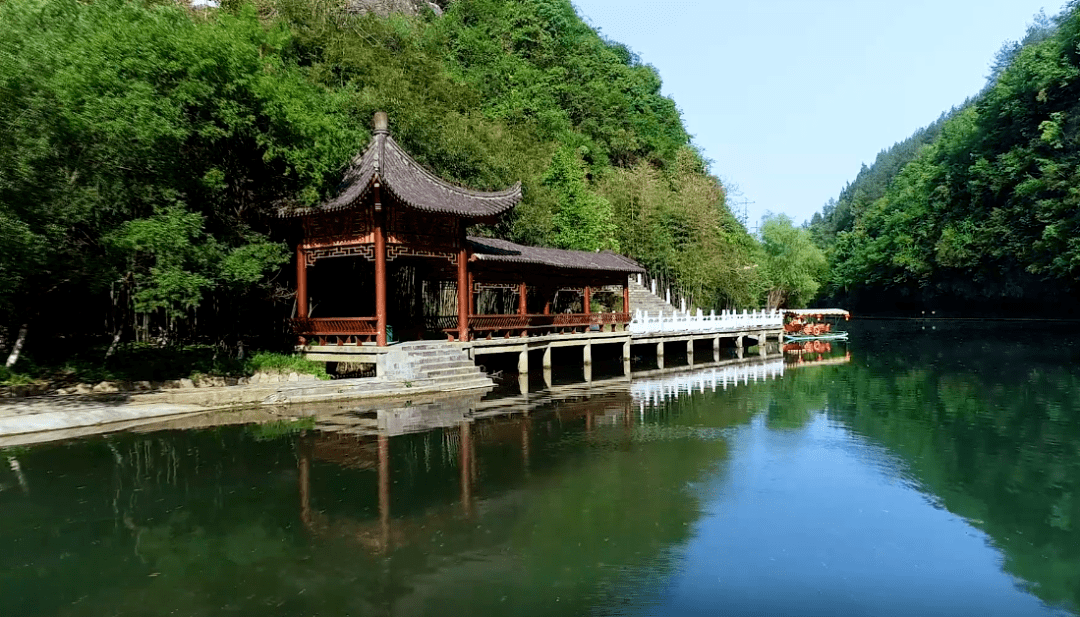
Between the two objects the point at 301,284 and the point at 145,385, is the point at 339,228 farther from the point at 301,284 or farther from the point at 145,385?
the point at 145,385

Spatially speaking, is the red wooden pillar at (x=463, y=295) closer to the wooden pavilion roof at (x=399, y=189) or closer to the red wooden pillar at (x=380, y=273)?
the wooden pavilion roof at (x=399, y=189)

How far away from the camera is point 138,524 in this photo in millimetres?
7277

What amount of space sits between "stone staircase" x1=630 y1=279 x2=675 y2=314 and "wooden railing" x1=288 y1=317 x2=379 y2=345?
57.1 ft

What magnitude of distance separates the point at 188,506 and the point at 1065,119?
51.8 meters

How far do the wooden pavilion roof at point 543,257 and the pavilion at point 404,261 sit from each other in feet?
0.20

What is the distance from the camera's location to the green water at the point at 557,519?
5496mm

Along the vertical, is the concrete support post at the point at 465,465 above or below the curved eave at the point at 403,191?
below

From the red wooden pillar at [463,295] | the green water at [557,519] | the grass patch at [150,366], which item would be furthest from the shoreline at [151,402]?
the red wooden pillar at [463,295]

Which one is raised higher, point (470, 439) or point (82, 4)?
point (82, 4)

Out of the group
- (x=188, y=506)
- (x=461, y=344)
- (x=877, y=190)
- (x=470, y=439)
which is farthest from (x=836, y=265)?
(x=188, y=506)

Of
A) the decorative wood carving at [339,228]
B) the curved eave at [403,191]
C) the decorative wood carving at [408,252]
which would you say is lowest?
the decorative wood carving at [408,252]

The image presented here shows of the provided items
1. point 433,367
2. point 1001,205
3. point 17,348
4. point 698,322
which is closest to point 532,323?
point 433,367

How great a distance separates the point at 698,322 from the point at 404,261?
1397 cm

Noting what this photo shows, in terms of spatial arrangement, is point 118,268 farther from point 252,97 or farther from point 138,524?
point 138,524
